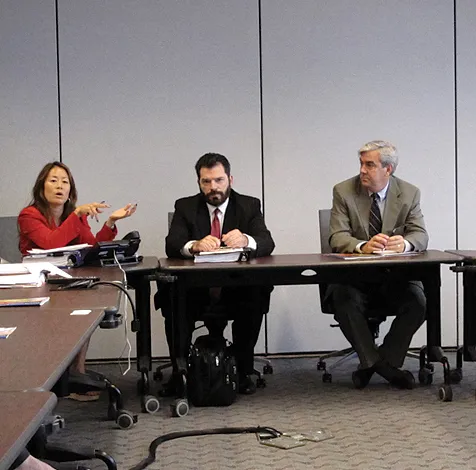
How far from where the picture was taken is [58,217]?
4.21m

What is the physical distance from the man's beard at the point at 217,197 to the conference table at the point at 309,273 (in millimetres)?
429

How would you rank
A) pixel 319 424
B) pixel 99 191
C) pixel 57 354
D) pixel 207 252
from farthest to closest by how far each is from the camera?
pixel 99 191 < pixel 207 252 < pixel 319 424 < pixel 57 354

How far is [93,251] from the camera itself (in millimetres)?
3609

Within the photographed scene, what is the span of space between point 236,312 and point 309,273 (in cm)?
47

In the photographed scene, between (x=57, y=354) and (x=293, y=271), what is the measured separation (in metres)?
2.36

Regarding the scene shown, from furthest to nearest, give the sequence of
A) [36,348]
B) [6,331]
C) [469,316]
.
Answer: [469,316]
[6,331]
[36,348]

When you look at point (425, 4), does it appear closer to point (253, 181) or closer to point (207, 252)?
point (253, 181)

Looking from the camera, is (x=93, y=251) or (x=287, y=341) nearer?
(x=93, y=251)

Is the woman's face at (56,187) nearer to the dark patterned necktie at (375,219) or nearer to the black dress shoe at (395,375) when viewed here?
the dark patterned necktie at (375,219)

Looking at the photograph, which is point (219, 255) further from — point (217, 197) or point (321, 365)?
point (321, 365)

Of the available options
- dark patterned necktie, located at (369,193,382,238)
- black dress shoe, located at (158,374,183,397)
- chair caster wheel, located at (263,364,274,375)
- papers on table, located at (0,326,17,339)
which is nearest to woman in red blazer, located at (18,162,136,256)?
black dress shoe, located at (158,374,183,397)

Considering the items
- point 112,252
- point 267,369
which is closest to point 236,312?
point 267,369

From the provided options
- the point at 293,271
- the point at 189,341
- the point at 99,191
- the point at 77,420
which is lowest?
the point at 77,420

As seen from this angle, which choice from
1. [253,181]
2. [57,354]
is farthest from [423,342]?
[57,354]
